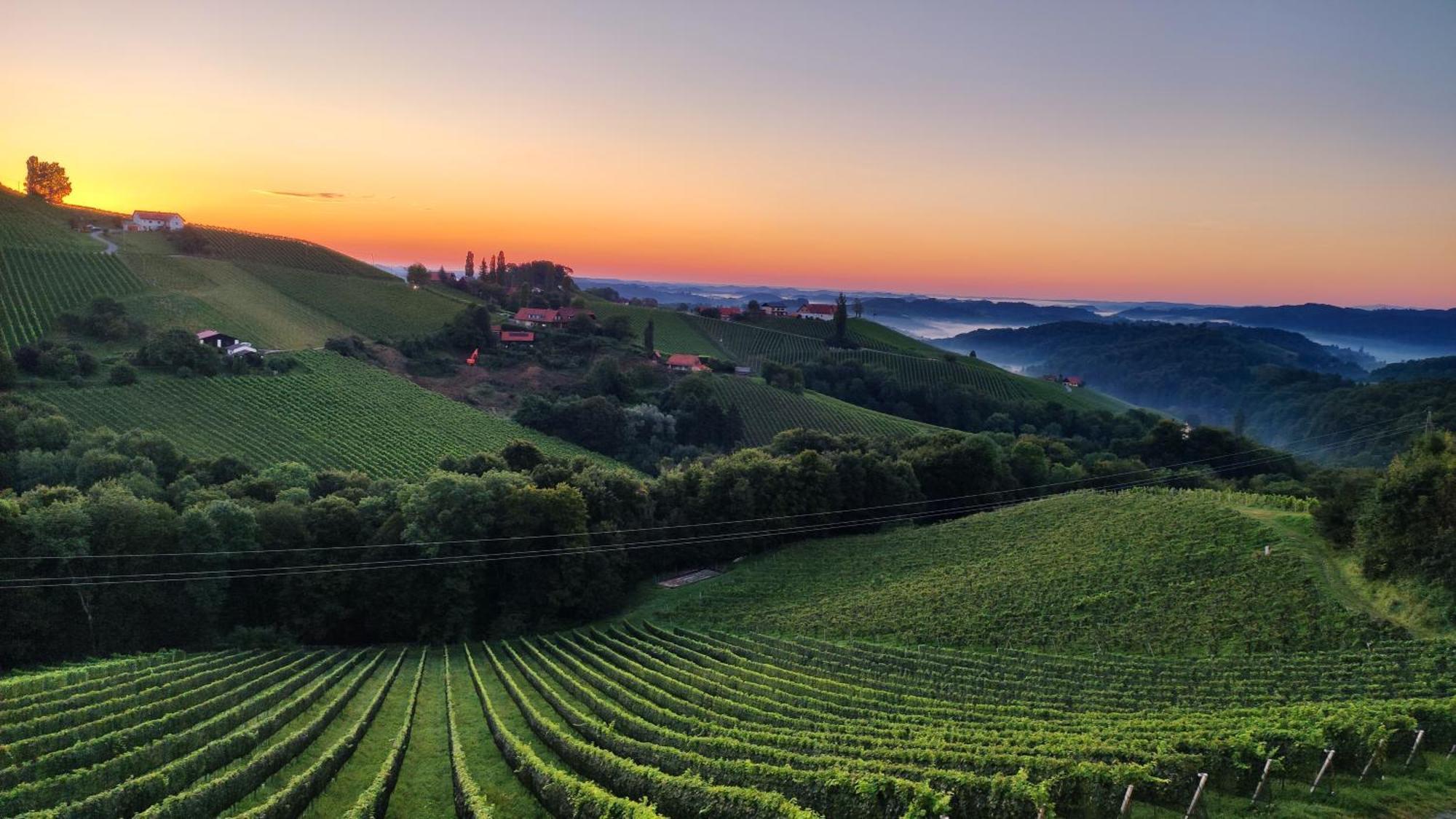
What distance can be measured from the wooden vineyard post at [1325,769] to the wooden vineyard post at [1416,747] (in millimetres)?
1542

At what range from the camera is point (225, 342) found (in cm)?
7850

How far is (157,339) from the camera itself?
68562 mm

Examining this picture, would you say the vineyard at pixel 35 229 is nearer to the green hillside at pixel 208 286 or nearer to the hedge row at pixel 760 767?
the green hillside at pixel 208 286

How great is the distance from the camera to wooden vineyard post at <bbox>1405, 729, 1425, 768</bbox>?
50.7 ft

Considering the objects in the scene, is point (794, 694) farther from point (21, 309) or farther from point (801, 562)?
point (21, 309)

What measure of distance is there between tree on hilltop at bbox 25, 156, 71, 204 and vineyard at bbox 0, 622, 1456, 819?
5703 inches

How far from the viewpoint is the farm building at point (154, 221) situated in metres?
128

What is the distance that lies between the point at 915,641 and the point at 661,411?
193 ft

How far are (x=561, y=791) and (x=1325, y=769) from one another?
15.9 metres

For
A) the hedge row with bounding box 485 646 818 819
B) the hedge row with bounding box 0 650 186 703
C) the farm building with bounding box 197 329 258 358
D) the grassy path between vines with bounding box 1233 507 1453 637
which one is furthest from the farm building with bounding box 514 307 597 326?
the hedge row with bounding box 485 646 818 819

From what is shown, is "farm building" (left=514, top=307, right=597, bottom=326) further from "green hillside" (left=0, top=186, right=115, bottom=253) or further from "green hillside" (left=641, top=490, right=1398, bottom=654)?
"green hillside" (left=641, top=490, right=1398, bottom=654)

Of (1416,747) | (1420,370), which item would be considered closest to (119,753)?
(1416,747)

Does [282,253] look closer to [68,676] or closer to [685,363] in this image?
[685,363]

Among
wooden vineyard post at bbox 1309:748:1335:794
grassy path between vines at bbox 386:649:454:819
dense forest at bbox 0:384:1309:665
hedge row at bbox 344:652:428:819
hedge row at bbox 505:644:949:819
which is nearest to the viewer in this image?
hedge row at bbox 505:644:949:819
